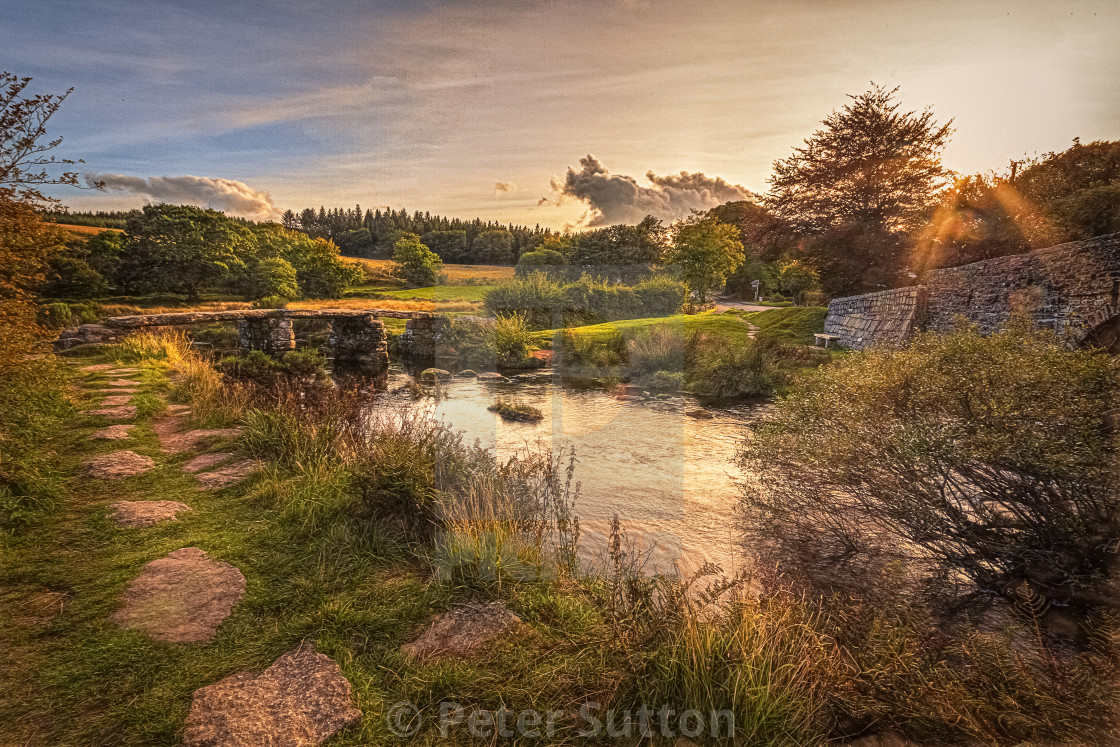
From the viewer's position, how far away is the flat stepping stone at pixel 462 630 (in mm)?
2574

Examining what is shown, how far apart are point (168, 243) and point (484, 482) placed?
4049cm

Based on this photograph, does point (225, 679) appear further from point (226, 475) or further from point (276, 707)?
point (226, 475)

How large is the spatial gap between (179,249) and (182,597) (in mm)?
40021

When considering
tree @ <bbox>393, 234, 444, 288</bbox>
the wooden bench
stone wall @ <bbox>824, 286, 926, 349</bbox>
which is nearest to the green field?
the wooden bench

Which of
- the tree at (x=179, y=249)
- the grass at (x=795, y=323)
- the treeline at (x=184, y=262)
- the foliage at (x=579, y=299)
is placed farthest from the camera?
the tree at (x=179, y=249)

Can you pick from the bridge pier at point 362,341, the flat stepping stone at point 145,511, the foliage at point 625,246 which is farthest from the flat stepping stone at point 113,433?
the foliage at point 625,246

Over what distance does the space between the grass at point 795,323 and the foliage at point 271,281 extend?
1313 inches

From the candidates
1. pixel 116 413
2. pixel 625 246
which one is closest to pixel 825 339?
pixel 116 413

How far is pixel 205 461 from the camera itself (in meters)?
5.25

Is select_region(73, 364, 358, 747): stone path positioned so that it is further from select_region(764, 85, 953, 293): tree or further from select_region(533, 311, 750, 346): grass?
select_region(764, 85, 953, 293): tree

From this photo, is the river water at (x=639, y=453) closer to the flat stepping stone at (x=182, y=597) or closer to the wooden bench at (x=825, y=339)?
the flat stepping stone at (x=182, y=597)

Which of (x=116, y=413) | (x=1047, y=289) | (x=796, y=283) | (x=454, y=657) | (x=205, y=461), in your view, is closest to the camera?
(x=454, y=657)

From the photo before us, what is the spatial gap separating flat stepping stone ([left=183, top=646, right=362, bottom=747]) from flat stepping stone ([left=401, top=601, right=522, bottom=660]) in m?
0.42

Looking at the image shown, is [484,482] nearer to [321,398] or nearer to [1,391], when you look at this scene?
[321,398]
